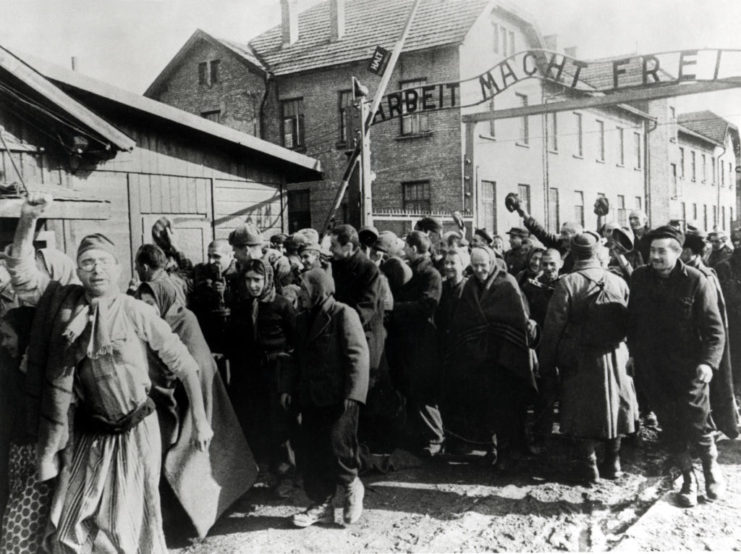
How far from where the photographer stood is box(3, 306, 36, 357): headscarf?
3.69 metres

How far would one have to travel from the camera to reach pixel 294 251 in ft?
23.9

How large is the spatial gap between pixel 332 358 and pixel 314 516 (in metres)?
1.12

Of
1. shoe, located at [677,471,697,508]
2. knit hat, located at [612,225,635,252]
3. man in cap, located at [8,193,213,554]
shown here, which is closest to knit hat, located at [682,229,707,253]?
knit hat, located at [612,225,635,252]

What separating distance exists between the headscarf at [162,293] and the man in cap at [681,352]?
11.1 feet

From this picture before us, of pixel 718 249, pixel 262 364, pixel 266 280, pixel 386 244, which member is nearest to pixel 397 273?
pixel 386 244

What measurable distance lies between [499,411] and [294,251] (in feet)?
9.45

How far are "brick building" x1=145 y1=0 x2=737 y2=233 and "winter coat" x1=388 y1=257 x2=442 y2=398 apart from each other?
11474 millimetres

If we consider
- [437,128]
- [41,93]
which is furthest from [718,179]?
[41,93]

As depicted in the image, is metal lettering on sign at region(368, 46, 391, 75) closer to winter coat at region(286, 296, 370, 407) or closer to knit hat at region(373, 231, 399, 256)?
knit hat at region(373, 231, 399, 256)

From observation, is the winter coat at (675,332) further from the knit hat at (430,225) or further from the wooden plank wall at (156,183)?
the wooden plank wall at (156,183)

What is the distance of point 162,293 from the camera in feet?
14.7

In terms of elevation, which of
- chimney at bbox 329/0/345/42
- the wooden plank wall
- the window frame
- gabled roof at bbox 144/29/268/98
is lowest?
the wooden plank wall

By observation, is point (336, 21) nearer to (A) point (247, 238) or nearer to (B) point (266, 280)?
(A) point (247, 238)

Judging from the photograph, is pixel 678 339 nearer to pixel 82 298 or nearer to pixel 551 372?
pixel 551 372
